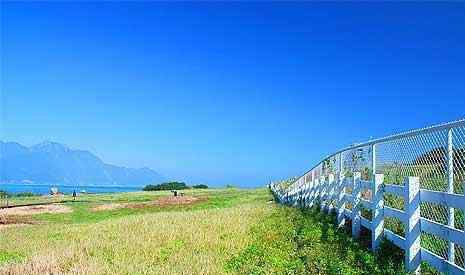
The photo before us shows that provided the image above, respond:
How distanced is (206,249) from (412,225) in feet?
22.0

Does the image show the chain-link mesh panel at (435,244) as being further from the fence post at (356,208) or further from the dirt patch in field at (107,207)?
the dirt patch in field at (107,207)

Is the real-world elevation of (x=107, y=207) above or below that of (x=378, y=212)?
below

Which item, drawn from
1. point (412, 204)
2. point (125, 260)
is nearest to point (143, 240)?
point (125, 260)

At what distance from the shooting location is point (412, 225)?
34.3 feet

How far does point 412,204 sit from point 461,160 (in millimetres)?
1609

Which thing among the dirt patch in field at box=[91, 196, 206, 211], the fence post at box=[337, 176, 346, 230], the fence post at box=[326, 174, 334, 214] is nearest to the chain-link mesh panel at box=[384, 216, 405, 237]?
the fence post at box=[337, 176, 346, 230]

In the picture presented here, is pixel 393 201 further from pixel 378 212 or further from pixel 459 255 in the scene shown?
pixel 459 255

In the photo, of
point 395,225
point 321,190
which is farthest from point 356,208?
point 321,190

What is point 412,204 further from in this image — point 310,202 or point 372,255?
point 310,202

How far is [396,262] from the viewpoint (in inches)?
449

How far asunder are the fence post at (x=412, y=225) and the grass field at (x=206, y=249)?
1.03 ft

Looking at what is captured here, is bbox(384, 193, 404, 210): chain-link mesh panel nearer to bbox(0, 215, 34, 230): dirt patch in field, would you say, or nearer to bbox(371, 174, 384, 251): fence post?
bbox(371, 174, 384, 251): fence post

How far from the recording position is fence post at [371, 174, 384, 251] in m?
12.9

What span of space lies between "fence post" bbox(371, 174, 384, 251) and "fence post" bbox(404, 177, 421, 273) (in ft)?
7.68
